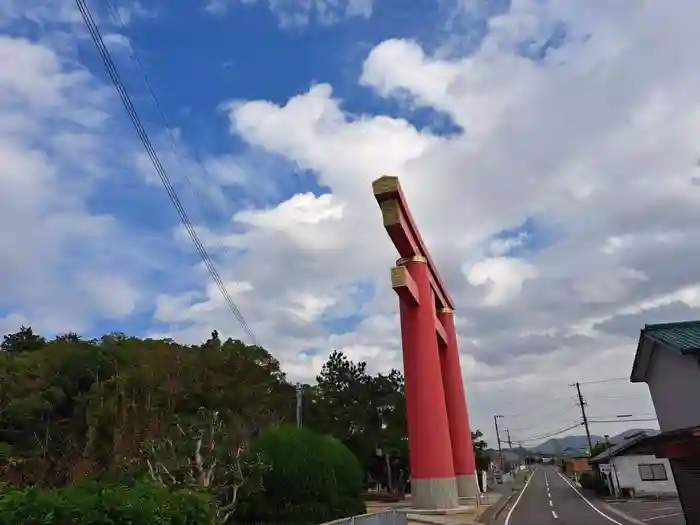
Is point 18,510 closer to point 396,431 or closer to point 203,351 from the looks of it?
point 203,351

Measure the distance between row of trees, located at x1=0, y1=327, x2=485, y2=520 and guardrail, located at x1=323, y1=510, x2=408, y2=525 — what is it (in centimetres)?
355

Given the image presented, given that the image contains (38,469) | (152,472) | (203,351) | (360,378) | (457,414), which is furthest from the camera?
(360,378)

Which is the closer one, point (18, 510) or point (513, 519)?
point (18, 510)

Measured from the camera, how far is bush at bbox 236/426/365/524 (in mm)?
14492

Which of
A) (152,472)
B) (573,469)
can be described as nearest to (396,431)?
(152,472)

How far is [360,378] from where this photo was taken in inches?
1638

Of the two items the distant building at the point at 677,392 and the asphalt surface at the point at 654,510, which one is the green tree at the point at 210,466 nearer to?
the distant building at the point at 677,392

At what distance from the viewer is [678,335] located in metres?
14.5

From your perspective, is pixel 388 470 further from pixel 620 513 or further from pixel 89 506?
pixel 89 506

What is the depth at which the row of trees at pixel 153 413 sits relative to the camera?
16.2 meters

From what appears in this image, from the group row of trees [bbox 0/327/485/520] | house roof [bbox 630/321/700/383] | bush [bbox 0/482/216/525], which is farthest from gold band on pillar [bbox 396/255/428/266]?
bush [bbox 0/482/216/525]

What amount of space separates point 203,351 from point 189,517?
86.3 feet

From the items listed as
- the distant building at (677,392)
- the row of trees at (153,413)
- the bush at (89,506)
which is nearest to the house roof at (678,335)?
the distant building at (677,392)

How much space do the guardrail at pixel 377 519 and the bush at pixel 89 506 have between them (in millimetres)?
3238
